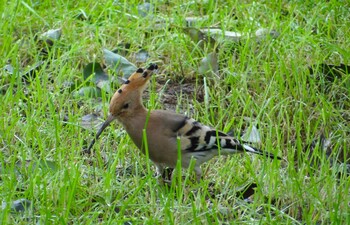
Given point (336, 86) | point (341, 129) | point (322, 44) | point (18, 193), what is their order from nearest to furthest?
point (18, 193), point (341, 129), point (336, 86), point (322, 44)

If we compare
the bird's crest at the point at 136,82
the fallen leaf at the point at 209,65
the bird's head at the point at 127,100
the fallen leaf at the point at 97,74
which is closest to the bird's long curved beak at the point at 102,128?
the bird's head at the point at 127,100

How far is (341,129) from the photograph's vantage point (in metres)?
4.39

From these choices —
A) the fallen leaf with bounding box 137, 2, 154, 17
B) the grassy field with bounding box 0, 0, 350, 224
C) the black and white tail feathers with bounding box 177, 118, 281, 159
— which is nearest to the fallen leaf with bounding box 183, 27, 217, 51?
the grassy field with bounding box 0, 0, 350, 224

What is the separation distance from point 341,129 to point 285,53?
→ 755 millimetres

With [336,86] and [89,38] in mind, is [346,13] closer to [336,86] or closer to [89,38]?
[336,86]

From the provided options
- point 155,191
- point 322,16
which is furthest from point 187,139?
point 322,16

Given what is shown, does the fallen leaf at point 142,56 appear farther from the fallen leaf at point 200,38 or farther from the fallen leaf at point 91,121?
the fallen leaf at point 91,121

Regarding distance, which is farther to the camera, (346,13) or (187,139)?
(346,13)

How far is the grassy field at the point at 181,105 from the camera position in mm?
3641

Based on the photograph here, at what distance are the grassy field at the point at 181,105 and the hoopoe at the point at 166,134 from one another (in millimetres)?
106

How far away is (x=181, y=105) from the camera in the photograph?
15.5 feet

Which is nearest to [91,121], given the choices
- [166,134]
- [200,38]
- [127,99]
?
[127,99]

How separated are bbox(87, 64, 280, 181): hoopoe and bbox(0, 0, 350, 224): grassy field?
0.11 metres

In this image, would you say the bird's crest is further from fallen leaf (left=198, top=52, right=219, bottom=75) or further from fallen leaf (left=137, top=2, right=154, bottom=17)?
fallen leaf (left=137, top=2, right=154, bottom=17)
